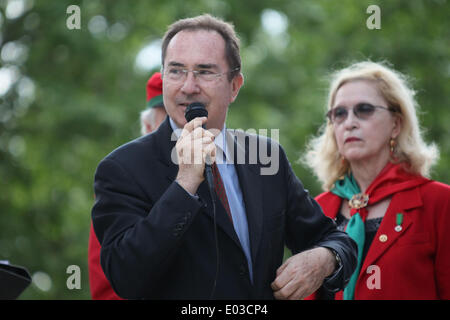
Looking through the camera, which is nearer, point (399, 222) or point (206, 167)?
point (206, 167)

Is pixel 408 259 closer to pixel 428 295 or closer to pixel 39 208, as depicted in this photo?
pixel 428 295

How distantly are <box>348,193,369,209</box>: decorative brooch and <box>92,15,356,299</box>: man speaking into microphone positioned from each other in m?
1.29

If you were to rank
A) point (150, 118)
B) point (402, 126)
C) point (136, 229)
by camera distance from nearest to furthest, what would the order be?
point (136, 229), point (402, 126), point (150, 118)

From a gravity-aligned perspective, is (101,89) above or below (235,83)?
above

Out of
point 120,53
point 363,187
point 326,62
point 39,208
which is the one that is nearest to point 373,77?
point 363,187

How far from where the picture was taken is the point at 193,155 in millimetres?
2205

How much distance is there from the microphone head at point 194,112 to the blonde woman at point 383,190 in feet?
4.95

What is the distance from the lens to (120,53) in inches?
395

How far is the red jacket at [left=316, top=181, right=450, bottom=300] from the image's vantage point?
3531mm

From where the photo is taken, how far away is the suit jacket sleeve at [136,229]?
83.7 inches

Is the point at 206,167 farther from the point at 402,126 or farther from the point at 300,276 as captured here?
the point at 402,126

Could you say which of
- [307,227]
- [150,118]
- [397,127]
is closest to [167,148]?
[307,227]

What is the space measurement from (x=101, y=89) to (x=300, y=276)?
832 centimetres

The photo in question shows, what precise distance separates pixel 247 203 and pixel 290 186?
0.93 feet
